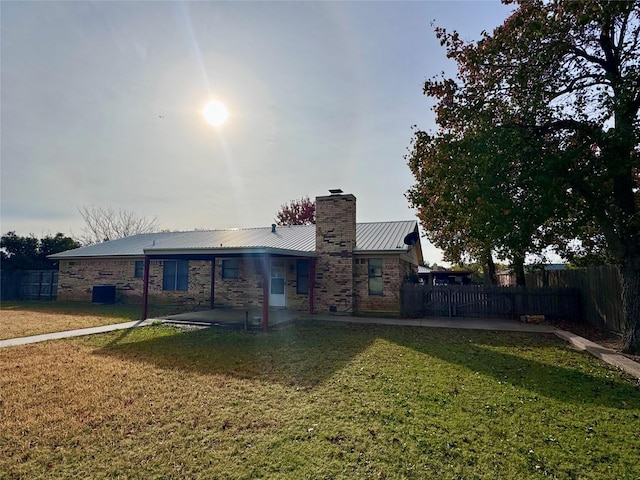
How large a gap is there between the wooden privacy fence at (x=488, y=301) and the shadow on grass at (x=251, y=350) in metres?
4.20

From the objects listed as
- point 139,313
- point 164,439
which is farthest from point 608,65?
point 139,313

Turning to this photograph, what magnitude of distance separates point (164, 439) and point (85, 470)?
74 centimetres

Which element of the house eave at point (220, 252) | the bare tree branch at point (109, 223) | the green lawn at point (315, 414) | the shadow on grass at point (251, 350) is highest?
the bare tree branch at point (109, 223)

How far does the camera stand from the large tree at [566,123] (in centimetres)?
748

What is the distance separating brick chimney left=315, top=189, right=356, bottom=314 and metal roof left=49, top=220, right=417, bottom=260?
58 cm

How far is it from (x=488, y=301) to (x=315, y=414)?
11484 mm

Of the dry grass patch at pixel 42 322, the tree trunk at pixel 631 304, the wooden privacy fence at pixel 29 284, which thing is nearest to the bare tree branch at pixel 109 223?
the wooden privacy fence at pixel 29 284

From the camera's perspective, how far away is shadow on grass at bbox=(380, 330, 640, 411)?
5.20 m

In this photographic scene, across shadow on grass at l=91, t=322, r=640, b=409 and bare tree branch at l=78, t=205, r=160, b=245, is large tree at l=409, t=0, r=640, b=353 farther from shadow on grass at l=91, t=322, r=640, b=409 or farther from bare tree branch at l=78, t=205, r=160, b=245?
bare tree branch at l=78, t=205, r=160, b=245

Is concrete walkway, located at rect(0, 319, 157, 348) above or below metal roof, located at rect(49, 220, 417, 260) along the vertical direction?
below

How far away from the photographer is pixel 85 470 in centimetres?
320

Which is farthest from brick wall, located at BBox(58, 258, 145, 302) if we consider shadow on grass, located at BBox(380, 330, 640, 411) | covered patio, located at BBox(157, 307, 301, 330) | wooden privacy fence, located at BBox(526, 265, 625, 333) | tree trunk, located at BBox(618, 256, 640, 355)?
wooden privacy fence, located at BBox(526, 265, 625, 333)

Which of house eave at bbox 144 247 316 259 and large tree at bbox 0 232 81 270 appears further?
large tree at bbox 0 232 81 270

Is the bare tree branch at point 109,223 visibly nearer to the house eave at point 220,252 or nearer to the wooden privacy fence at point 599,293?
the house eave at point 220,252
